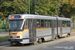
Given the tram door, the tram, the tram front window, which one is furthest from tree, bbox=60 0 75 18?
the tram front window

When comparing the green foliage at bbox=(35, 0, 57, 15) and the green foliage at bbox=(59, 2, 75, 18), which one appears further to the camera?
the green foliage at bbox=(59, 2, 75, 18)

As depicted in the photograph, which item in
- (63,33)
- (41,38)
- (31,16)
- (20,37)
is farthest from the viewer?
(63,33)

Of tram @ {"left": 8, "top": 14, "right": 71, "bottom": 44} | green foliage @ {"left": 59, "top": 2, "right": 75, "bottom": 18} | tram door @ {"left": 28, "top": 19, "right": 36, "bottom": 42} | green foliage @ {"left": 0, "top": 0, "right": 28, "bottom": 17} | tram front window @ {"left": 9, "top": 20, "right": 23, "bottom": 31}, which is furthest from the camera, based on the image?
green foliage @ {"left": 59, "top": 2, "right": 75, "bottom": 18}

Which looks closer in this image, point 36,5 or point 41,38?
point 41,38

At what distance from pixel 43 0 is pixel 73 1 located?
853 centimetres

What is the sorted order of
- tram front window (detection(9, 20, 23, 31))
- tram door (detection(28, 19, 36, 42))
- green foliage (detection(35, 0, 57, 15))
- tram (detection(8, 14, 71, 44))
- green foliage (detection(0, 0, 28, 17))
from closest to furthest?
1. tram (detection(8, 14, 71, 44))
2. tram front window (detection(9, 20, 23, 31))
3. tram door (detection(28, 19, 36, 42))
4. green foliage (detection(0, 0, 28, 17))
5. green foliage (detection(35, 0, 57, 15))

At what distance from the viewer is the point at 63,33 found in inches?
1066

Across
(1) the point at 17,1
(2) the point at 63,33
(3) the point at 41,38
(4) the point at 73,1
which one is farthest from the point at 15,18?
(4) the point at 73,1

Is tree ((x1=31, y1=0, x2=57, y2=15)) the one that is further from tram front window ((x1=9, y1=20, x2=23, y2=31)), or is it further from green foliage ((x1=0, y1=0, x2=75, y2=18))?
tram front window ((x1=9, y1=20, x2=23, y2=31))

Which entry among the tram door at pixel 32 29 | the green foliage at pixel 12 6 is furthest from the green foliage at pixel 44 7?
the tram door at pixel 32 29

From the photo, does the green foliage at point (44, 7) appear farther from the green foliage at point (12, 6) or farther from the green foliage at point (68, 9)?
the green foliage at point (68, 9)

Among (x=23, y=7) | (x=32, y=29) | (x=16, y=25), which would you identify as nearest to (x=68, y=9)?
(x=23, y=7)

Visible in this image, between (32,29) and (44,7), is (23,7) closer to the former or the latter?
(44,7)

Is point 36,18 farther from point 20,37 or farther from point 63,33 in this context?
point 63,33
